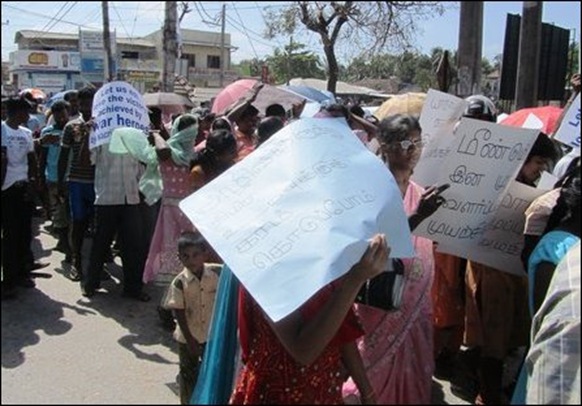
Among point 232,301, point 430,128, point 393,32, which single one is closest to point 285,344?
point 232,301

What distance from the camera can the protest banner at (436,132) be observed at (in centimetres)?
263

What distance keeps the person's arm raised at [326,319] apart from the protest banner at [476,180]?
114 cm

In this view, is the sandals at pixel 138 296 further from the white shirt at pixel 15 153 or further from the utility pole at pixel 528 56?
the utility pole at pixel 528 56

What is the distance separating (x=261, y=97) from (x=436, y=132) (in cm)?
332

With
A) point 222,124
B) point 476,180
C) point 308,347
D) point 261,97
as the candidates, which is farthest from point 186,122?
point 308,347

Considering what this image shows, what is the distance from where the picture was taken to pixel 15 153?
1617mm

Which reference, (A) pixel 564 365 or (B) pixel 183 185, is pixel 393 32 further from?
(A) pixel 564 365

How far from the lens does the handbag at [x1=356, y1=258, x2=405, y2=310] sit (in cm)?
186

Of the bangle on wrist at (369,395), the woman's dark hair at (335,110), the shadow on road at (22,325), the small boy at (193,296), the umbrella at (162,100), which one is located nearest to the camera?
the shadow on road at (22,325)

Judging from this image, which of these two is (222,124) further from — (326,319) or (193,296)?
(326,319)

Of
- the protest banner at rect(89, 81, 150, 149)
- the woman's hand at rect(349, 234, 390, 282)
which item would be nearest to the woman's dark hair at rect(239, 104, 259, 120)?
the protest banner at rect(89, 81, 150, 149)

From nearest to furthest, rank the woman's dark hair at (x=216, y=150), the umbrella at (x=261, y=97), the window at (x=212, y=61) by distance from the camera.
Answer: the woman's dark hair at (x=216, y=150)
the umbrella at (x=261, y=97)
the window at (x=212, y=61)

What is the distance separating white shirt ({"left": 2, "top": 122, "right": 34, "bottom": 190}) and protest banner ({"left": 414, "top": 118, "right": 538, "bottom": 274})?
1.33 m

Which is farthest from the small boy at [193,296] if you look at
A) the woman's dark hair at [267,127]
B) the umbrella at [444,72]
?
the umbrella at [444,72]
